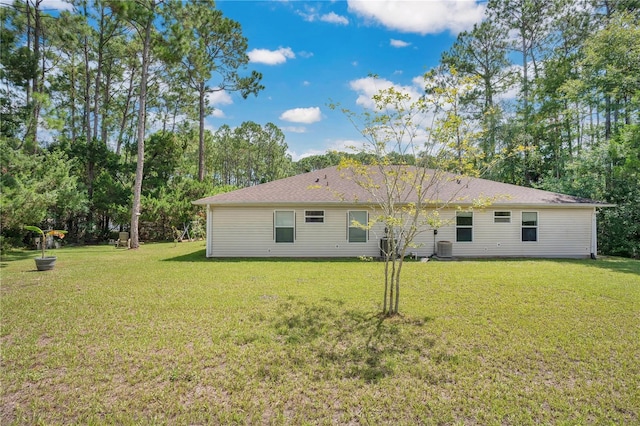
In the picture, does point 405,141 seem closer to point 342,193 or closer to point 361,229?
point 342,193

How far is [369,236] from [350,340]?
8.32 meters

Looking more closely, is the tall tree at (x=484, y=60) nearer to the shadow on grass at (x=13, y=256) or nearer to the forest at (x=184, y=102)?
the forest at (x=184, y=102)

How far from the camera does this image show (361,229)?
491 inches

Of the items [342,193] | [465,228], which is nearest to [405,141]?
[342,193]

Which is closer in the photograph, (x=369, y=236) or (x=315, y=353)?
(x=315, y=353)

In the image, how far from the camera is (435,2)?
784 centimetres

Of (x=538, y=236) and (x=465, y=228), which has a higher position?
(x=465, y=228)

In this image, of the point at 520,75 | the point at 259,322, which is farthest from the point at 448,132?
the point at 520,75

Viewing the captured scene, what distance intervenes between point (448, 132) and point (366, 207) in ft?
23.3

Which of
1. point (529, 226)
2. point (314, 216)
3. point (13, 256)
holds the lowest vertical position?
point (13, 256)

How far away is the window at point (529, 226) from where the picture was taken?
41.3 feet

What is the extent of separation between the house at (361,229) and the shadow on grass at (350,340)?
665cm

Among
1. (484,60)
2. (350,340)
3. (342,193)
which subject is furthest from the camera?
(484,60)

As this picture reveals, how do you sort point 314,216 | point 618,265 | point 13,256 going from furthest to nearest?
point 314,216
point 13,256
point 618,265
